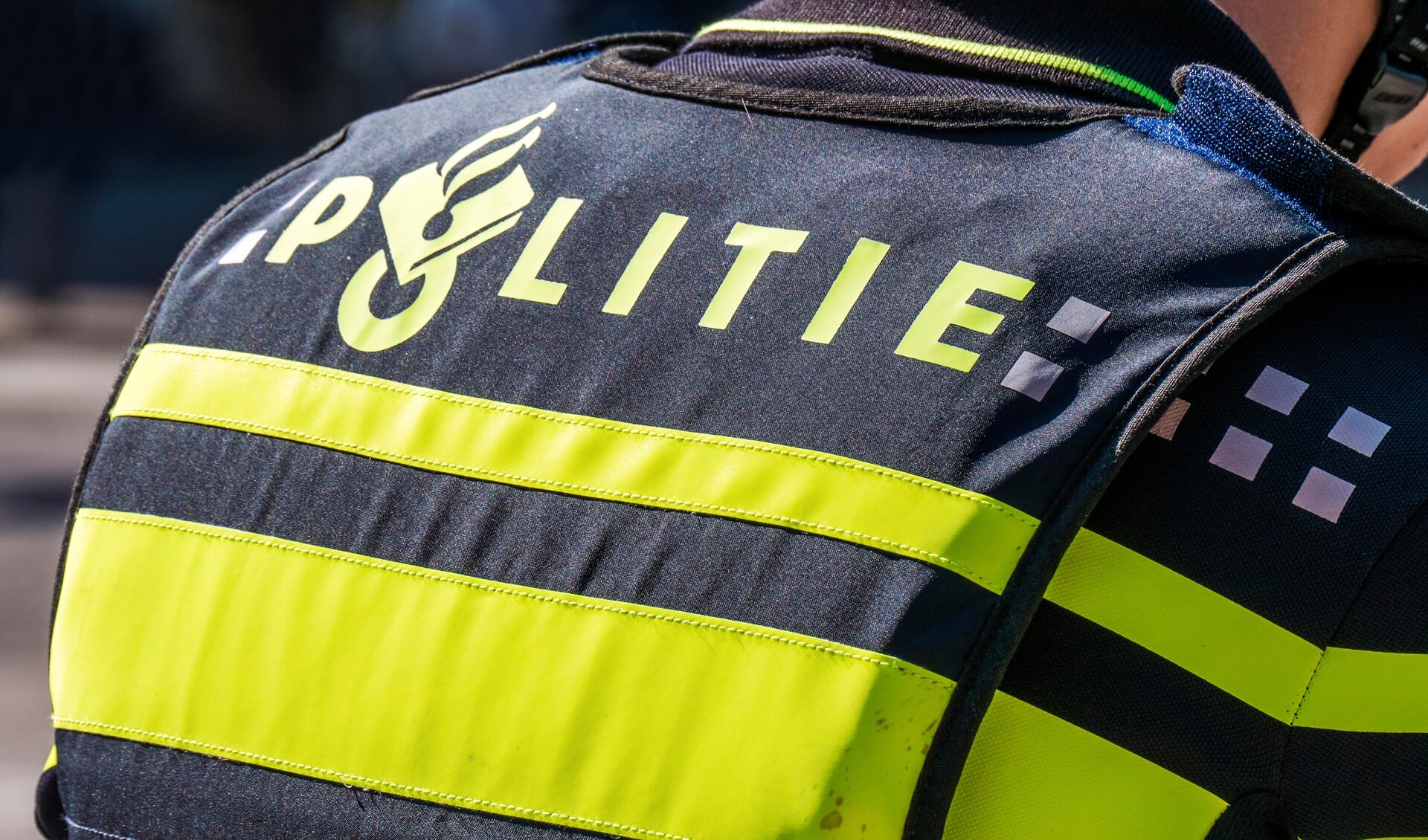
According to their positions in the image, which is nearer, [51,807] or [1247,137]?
[1247,137]

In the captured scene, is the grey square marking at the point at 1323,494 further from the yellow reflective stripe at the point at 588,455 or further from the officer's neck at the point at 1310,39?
the officer's neck at the point at 1310,39

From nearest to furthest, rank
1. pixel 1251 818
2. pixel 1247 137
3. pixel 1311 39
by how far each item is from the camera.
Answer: pixel 1251 818 → pixel 1247 137 → pixel 1311 39

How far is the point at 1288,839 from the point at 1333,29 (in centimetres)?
77

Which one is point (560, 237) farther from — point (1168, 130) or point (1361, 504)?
point (1361, 504)

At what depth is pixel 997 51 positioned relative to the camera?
1179mm

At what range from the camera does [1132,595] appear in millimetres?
960

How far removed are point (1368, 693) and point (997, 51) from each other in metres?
0.59

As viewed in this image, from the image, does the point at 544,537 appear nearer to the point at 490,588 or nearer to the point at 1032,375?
the point at 490,588

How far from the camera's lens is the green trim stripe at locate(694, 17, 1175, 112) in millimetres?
1158

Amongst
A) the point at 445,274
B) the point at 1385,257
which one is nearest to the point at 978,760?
the point at 1385,257

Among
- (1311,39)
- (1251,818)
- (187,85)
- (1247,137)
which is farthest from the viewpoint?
(187,85)

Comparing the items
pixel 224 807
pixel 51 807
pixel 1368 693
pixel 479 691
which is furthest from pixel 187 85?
pixel 1368 693

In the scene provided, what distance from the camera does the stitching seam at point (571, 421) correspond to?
38.4 inches

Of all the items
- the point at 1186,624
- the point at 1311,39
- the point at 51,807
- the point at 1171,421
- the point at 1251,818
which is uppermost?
the point at 1311,39
